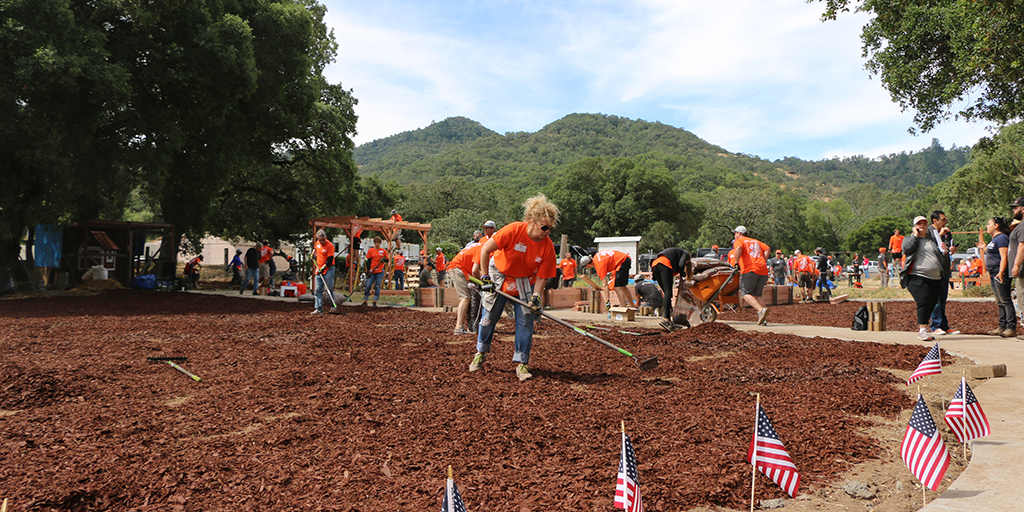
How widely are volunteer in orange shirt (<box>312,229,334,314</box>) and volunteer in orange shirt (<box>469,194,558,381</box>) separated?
773cm

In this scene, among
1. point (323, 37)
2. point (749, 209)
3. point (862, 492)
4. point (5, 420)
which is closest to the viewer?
point (862, 492)

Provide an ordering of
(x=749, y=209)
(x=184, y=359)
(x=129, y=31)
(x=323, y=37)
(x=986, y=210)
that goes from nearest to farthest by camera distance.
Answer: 1. (x=184, y=359)
2. (x=129, y=31)
3. (x=323, y=37)
4. (x=986, y=210)
5. (x=749, y=209)

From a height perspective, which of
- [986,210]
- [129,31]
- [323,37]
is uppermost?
[323,37]

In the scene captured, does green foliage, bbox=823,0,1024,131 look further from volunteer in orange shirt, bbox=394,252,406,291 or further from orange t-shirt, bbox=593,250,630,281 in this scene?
volunteer in orange shirt, bbox=394,252,406,291

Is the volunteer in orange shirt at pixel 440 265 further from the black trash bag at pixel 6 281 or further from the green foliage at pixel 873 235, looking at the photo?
the green foliage at pixel 873 235

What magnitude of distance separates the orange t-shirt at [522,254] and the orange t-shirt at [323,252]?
8028 mm

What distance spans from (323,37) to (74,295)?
51.0ft

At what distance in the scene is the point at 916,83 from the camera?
49.7 ft

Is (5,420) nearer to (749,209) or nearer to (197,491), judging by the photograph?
(197,491)

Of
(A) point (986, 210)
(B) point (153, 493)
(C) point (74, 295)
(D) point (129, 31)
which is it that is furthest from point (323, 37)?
(A) point (986, 210)

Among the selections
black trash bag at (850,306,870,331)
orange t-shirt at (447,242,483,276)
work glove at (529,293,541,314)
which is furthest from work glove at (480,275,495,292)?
black trash bag at (850,306,870,331)

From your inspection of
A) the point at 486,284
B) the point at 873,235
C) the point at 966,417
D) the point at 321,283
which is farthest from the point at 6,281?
the point at 873,235

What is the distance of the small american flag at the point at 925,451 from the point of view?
2.96m

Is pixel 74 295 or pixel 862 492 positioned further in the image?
pixel 74 295
